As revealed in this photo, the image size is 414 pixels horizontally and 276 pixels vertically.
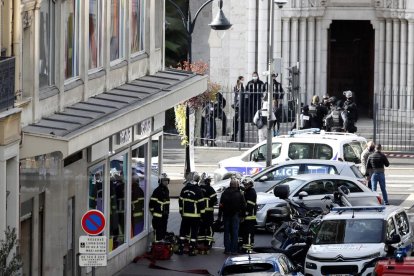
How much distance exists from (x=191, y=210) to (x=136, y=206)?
1.08 meters

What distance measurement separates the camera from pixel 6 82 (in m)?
26.7

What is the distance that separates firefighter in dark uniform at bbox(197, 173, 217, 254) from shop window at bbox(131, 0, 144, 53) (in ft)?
10.00

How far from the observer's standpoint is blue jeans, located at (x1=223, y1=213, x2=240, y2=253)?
35906 millimetres

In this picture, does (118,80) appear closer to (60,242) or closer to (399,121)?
(60,242)

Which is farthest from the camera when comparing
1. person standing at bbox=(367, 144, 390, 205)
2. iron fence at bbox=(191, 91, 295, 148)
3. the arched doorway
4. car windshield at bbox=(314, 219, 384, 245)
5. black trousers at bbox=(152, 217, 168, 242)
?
the arched doorway

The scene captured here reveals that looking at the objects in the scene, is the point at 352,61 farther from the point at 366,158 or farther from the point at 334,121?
the point at 366,158

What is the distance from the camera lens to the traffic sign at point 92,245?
2761 centimetres

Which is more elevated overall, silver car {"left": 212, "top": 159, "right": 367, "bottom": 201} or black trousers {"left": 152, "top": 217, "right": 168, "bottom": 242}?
silver car {"left": 212, "top": 159, "right": 367, "bottom": 201}

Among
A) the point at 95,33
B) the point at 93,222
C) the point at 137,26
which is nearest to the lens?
the point at 93,222

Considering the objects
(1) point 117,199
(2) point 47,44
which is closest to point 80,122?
(2) point 47,44

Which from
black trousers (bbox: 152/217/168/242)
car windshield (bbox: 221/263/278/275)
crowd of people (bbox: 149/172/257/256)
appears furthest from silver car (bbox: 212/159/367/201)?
car windshield (bbox: 221/263/278/275)

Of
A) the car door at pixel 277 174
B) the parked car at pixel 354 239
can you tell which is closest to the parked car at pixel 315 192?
the car door at pixel 277 174

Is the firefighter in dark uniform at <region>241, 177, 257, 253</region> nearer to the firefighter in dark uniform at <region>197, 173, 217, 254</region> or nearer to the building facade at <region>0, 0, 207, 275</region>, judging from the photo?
the firefighter in dark uniform at <region>197, 173, 217, 254</region>

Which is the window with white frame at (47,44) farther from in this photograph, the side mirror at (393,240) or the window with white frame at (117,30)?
the side mirror at (393,240)
